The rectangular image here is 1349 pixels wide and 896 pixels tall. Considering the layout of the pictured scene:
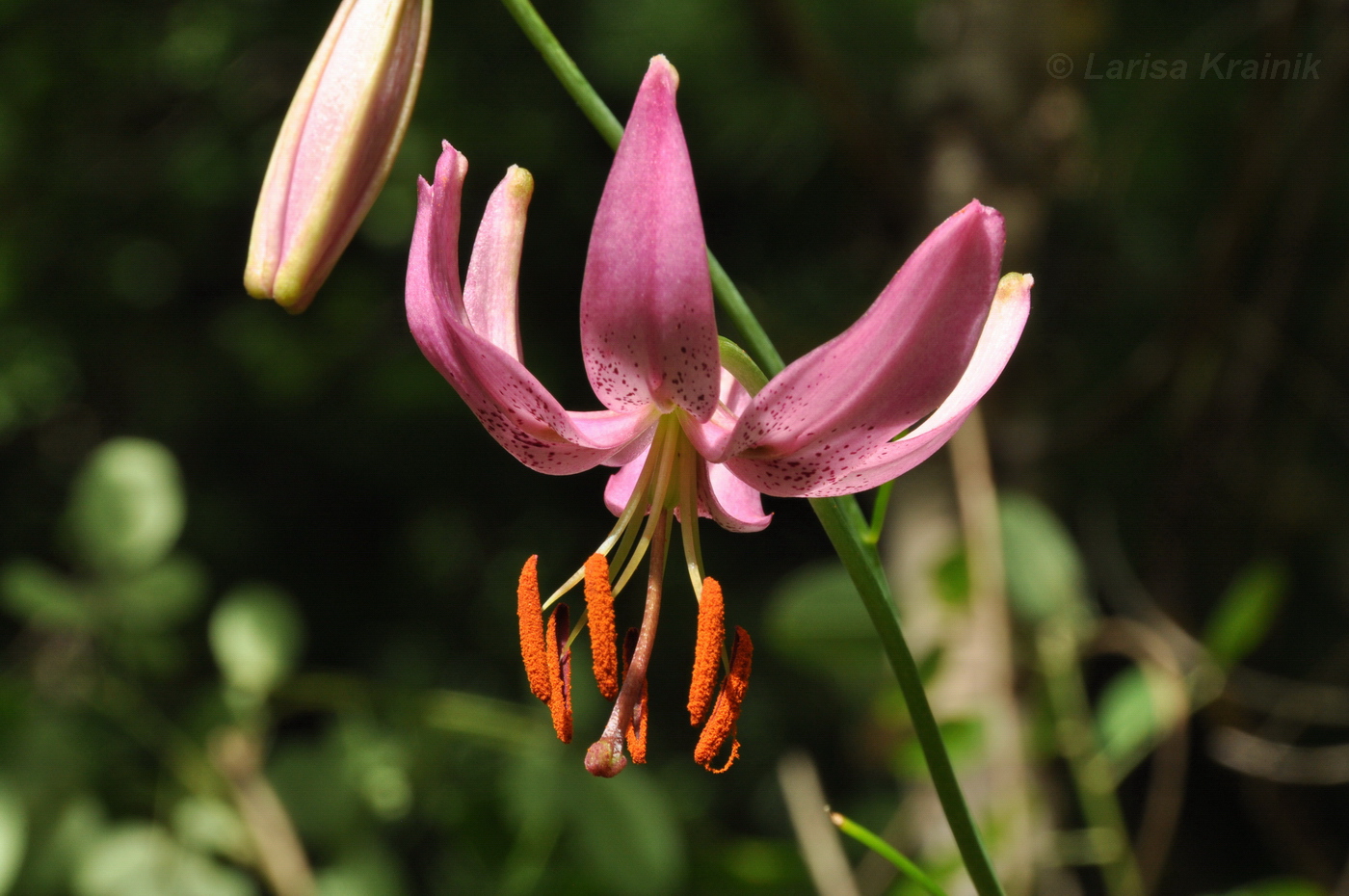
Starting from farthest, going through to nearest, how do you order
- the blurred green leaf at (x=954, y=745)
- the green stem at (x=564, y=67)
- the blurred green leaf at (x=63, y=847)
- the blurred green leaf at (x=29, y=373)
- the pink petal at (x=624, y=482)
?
the blurred green leaf at (x=29, y=373) < the blurred green leaf at (x=63, y=847) < the blurred green leaf at (x=954, y=745) < the pink petal at (x=624, y=482) < the green stem at (x=564, y=67)

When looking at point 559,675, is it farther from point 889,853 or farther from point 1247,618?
point 1247,618

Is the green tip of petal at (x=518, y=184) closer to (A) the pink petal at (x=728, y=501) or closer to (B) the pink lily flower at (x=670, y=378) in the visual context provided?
(B) the pink lily flower at (x=670, y=378)

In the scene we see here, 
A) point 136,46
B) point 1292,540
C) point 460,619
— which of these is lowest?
point 1292,540

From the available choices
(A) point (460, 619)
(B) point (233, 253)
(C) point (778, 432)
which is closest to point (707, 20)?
(B) point (233, 253)

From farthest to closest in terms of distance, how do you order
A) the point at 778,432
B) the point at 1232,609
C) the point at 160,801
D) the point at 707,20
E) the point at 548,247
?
the point at 548,247
the point at 707,20
the point at 160,801
the point at 1232,609
the point at 778,432

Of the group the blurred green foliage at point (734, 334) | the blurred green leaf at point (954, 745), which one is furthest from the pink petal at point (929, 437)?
the blurred green foliage at point (734, 334)

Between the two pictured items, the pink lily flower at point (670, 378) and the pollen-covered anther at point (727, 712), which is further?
the pollen-covered anther at point (727, 712)

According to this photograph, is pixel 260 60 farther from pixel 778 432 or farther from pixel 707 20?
pixel 778 432
